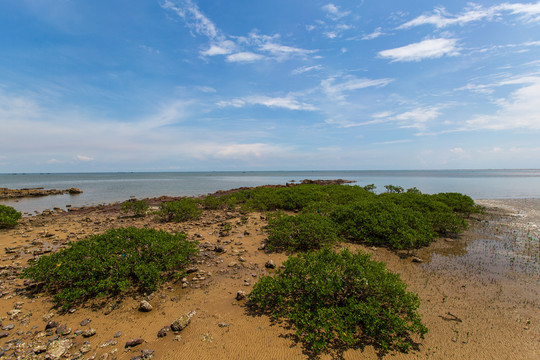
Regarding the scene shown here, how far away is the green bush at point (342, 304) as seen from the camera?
418 centimetres

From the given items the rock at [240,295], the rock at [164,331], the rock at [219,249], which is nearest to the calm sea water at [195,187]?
the rock at [219,249]

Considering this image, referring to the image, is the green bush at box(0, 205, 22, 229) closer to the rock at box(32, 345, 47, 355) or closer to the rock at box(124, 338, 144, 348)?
the rock at box(32, 345, 47, 355)

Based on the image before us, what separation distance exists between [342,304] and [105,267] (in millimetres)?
5527

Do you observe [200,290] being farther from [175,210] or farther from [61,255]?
[175,210]

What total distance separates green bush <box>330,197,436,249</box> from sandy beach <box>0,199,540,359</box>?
2.02ft

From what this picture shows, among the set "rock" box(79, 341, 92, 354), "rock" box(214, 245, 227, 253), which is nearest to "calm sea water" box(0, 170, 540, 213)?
"rock" box(214, 245, 227, 253)

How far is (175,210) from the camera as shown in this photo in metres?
13.6

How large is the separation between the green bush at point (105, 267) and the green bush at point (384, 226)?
7.21 meters

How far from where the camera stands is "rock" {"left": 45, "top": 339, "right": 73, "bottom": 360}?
378 cm

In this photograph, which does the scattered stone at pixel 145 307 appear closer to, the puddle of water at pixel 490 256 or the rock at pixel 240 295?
the rock at pixel 240 295

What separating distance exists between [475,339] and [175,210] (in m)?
13.1

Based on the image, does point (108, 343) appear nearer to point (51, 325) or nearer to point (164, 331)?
point (164, 331)

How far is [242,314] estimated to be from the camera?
4984 mm

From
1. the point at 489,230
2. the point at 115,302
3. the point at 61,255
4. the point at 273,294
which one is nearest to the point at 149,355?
the point at 115,302
